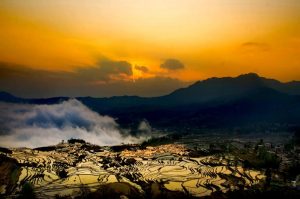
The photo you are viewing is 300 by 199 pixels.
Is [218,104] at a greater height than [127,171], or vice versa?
[218,104]

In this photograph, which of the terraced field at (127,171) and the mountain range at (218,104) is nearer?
the terraced field at (127,171)

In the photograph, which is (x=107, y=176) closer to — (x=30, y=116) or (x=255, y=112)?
(x=255, y=112)

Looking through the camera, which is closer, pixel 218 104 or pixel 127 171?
pixel 127 171

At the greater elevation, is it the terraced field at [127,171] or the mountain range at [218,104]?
the mountain range at [218,104]

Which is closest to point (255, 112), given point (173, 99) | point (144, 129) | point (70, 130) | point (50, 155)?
point (144, 129)
